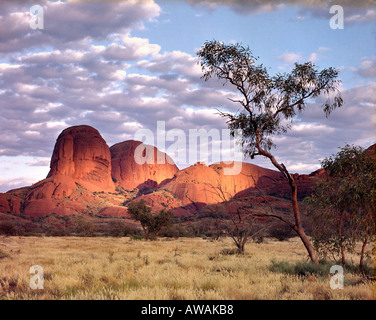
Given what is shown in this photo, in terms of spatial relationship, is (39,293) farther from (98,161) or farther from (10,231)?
(98,161)

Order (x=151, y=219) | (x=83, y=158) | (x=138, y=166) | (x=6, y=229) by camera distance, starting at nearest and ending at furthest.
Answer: (x=151, y=219) < (x=6, y=229) < (x=83, y=158) < (x=138, y=166)

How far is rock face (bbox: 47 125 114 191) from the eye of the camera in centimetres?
12600

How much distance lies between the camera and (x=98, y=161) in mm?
136500

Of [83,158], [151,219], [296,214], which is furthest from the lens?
[83,158]

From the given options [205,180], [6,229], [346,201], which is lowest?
[6,229]

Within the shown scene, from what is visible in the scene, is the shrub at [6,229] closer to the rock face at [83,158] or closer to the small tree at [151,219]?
the small tree at [151,219]

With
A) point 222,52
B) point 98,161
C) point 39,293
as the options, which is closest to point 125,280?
point 39,293

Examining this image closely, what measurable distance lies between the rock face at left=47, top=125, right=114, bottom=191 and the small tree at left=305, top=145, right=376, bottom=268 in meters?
115

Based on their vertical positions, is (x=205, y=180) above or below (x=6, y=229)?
above

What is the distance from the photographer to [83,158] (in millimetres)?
131750

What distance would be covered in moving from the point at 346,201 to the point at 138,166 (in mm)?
152885

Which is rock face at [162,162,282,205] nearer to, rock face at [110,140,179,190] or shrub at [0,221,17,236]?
rock face at [110,140,179,190]

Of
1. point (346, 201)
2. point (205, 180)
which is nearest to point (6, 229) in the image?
point (346, 201)

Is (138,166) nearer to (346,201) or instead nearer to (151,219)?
(151,219)
